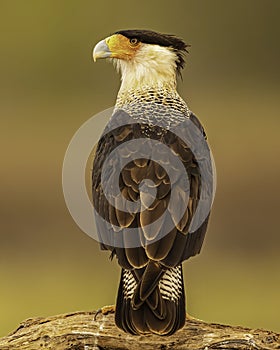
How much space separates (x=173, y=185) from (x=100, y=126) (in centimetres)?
111

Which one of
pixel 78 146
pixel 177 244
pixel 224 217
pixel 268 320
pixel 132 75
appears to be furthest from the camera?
pixel 224 217

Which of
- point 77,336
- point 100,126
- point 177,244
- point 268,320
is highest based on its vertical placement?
point 100,126

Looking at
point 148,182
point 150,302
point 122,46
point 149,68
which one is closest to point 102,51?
point 122,46

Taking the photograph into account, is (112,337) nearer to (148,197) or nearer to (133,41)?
(148,197)

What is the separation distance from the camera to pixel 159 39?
16.7ft

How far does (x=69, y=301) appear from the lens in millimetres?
7727

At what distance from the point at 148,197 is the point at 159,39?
905mm

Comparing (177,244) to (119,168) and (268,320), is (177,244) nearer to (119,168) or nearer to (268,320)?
(119,168)

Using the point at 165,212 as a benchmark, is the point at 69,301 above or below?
below

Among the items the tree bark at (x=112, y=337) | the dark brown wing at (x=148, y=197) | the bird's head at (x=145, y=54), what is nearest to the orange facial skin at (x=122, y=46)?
the bird's head at (x=145, y=54)

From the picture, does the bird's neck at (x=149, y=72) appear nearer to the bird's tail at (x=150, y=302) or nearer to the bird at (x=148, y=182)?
the bird at (x=148, y=182)

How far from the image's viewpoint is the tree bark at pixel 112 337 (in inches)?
181

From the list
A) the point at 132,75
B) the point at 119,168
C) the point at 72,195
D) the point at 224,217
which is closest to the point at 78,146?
the point at 72,195

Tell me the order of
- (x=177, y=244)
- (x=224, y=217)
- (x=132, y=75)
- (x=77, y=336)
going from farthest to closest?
(x=224, y=217)
(x=132, y=75)
(x=77, y=336)
(x=177, y=244)
